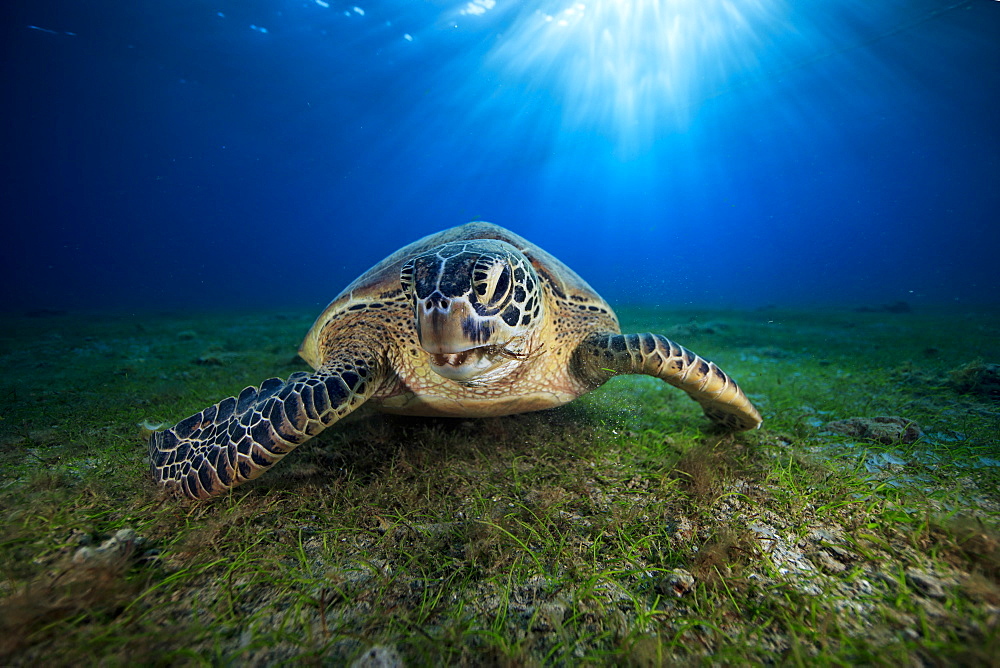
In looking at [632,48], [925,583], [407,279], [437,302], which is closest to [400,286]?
[407,279]

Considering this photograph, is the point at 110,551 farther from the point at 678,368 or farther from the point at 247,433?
the point at 678,368

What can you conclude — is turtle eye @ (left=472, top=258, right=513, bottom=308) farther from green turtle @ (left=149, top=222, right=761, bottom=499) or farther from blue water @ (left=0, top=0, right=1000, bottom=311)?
blue water @ (left=0, top=0, right=1000, bottom=311)

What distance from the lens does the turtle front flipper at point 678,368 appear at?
2033 millimetres

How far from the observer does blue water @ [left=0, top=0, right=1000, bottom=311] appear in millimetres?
28000

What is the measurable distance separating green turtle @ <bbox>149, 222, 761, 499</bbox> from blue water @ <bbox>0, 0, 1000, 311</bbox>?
5.92 metres

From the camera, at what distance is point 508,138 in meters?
50.8

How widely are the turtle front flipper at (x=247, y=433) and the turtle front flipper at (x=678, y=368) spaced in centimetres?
146

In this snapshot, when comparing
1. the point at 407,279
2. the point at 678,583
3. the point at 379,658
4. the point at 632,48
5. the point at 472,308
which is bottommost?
the point at 379,658

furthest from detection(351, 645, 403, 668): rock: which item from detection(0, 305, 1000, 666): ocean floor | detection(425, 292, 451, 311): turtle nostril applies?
detection(425, 292, 451, 311): turtle nostril

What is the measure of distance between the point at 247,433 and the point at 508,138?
186 feet

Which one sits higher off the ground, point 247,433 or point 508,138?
point 508,138

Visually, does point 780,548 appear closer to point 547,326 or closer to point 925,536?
point 925,536

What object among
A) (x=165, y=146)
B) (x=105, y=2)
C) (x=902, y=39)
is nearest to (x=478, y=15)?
(x=105, y=2)

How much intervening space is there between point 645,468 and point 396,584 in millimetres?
1352
